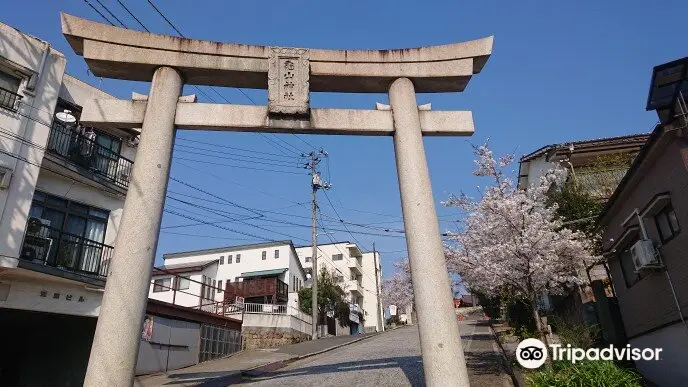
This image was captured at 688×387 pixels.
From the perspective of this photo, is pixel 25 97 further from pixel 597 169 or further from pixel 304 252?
pixel 304 252

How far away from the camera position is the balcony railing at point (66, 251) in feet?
46.4

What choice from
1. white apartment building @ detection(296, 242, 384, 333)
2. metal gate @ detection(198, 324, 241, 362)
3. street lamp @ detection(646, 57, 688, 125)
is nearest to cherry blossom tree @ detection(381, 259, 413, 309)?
white apartment building @ detection(296, 242, 384, 333)

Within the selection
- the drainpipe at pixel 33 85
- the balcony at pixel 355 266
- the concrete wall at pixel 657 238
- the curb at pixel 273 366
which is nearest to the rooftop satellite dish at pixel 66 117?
the drainpipe at pixel 33 85

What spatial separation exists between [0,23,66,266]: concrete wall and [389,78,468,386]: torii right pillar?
1203 centimetres

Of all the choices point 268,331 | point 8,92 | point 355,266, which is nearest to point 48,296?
point 8,92

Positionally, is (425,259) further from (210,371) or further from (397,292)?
(397,292)

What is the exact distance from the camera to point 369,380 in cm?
1132

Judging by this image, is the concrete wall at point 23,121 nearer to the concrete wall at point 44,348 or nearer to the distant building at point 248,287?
the concrete wall at point 44,348

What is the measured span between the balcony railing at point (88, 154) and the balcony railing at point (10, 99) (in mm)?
1230

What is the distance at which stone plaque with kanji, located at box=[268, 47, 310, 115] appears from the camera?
8.55 meters

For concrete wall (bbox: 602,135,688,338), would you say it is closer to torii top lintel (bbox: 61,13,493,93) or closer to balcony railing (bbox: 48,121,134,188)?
torii top lintel (bbox: 61,13,493,93)

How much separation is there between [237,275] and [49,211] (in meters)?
28.1

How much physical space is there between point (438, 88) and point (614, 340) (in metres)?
12.1

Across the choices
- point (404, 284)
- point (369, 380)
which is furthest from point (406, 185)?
point (404, 284)
